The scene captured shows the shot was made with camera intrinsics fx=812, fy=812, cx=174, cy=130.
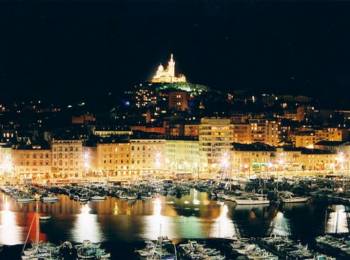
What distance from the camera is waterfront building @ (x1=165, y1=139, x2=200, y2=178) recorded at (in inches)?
1318

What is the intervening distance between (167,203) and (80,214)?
3262 mm

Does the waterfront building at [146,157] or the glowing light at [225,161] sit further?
the glowing light at [225,161]

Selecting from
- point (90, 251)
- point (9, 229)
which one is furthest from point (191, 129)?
point (90, 251)

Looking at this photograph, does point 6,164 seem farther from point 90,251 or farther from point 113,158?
point 90,251

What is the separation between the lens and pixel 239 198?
2431 centimetres

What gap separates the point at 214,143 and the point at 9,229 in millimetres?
15739

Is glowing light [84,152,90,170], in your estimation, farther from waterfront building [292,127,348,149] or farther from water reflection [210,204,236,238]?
waterfront building [292,127,348,149]

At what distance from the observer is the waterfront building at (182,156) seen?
3347 centimetres

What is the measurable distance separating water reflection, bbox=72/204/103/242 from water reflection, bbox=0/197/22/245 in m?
1.26

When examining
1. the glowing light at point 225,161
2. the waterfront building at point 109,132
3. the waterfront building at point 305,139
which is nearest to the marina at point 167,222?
the glowing light at point 225,161

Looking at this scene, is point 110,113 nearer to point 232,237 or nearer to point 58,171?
point 58,171

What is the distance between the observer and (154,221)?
20328mm

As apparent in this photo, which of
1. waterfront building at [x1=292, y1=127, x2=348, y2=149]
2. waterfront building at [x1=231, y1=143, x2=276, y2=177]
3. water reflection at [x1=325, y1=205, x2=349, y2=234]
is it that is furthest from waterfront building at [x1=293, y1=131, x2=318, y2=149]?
water reflection at [x1=325, y1=205, x2=349, y2=234]

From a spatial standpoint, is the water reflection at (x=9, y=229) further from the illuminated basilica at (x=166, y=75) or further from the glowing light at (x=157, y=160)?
the illuminated basilica at (x=166, y=75)
